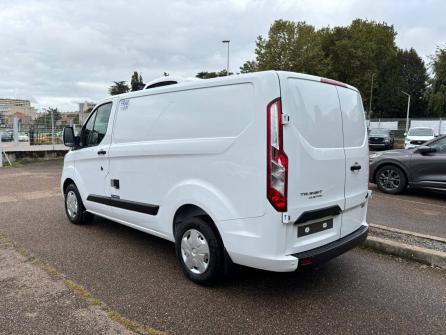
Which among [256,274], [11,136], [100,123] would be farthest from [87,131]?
[11,136]

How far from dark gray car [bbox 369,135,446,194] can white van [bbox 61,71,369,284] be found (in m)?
4.65

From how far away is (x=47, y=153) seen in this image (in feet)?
61.0

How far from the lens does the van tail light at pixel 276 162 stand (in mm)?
3037

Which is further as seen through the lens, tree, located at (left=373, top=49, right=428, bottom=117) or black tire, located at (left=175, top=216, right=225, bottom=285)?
tree, located at (left=373, top=49, right=428, bottom=117)

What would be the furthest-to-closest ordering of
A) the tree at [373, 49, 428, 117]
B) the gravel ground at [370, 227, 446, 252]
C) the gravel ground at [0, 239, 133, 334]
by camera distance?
1. the tree at [373, 49, 428, 117]
2. the gravel ground at [370, 227, 446, 252]
3. the gravel ground at [0, 239, 133, 334]

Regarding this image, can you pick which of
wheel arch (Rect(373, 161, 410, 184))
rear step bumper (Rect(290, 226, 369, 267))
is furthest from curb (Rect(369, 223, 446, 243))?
wheel arch (Rect(373, 161, 410, 184))

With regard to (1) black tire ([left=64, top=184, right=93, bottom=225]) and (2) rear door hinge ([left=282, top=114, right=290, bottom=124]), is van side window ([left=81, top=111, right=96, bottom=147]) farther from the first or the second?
(2) rear door hinge ([left=282, top=114, right=290, bottom=124])

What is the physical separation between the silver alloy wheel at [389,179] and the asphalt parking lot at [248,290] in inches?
114

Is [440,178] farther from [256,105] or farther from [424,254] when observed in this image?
[256,105]

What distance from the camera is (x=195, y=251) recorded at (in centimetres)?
371

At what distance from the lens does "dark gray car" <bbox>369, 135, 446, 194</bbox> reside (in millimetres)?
7783

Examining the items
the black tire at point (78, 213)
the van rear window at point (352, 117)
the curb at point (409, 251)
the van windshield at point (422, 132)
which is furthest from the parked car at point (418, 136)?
the black tire at point (78, 213)

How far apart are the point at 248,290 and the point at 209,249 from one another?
0.56 meters

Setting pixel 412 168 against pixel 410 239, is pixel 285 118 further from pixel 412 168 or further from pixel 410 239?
pixel 412 168
